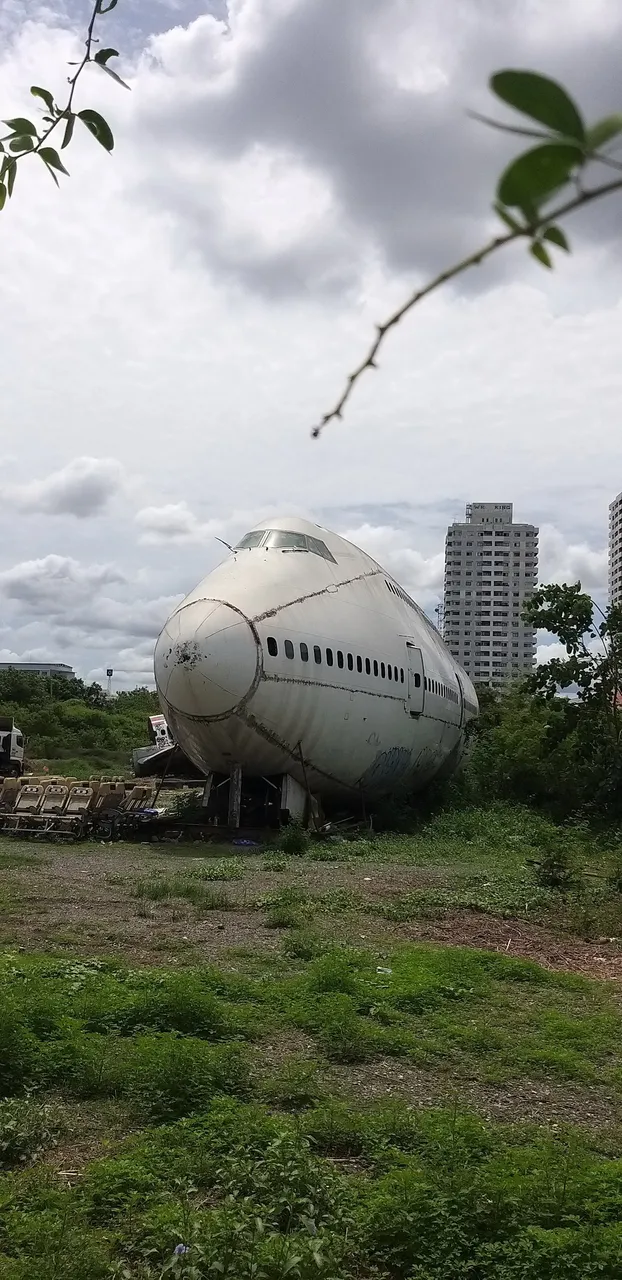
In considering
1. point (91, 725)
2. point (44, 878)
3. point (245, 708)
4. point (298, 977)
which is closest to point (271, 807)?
point (245, 708)

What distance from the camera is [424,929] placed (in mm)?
9883

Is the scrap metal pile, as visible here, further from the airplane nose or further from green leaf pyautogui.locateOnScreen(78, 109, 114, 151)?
green leaf pyautogui.locateOnScreen(78, 109, 114, 151)

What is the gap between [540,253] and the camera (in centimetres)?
100

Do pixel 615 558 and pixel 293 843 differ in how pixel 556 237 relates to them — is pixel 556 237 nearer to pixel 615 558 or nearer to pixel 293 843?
pixel 293 843

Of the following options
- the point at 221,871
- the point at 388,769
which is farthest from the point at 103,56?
the point at 388,769

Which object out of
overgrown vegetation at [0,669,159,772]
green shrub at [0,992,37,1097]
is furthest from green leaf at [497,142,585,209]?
overgrown vegetation at [0,669,159,772]

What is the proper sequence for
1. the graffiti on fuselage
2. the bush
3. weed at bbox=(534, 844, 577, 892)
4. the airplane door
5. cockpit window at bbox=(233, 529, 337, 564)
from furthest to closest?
the airplane door → the graffiti on fuselage → cockpit window at bbox=(233, 529, 337, 564) → weed at bbox=(534, 844, 577, 892) → the bush

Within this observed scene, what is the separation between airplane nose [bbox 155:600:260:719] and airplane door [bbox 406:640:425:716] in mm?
5859

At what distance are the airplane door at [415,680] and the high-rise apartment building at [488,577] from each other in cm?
3784

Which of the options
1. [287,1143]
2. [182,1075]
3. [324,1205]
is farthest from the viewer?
[182,1075]

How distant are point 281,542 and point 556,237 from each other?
17.8m

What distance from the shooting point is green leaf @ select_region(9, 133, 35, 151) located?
2.30 metres

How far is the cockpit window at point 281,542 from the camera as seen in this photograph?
18625mm

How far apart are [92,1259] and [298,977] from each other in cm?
414
